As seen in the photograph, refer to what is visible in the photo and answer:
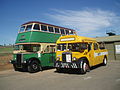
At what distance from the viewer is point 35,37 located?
11.7 meters

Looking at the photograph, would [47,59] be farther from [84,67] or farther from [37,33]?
[84,67]

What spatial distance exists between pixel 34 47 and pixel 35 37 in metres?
1.05

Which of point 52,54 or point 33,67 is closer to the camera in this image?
point 33,67

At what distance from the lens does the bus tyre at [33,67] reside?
11066mm

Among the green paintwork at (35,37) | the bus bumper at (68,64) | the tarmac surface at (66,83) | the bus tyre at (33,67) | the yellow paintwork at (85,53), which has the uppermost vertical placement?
the green paintwork at (35,37)

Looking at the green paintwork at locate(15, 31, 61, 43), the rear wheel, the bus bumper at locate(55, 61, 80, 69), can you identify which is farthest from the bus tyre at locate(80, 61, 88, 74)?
the green paintwork at locate(15, 31, 61, 43)

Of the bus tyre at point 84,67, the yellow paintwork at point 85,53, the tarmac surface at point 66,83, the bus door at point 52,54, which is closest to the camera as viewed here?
the tarmac surface at point 66,83

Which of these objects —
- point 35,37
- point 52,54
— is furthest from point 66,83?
point 52,54

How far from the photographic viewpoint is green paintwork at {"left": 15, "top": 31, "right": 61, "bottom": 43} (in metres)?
11.5

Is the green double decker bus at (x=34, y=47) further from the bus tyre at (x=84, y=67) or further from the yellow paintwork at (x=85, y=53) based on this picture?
the bus tyre at (x=84, y=67)

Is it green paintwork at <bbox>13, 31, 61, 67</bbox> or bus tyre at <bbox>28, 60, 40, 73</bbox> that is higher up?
green paintwork at <bbox>13, 31, 61, 67</bbox>

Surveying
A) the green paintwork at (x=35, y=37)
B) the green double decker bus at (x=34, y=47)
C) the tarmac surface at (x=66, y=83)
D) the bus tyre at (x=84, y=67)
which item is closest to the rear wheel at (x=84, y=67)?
the bus tyre at (x=84, y=67)

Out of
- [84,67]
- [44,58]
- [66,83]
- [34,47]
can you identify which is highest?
[34,47]

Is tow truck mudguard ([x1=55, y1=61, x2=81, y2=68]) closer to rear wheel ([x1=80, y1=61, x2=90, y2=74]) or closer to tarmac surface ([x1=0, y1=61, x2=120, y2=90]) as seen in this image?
rear wheel ([x1=80, y1=61, x2=90, y2=74])
